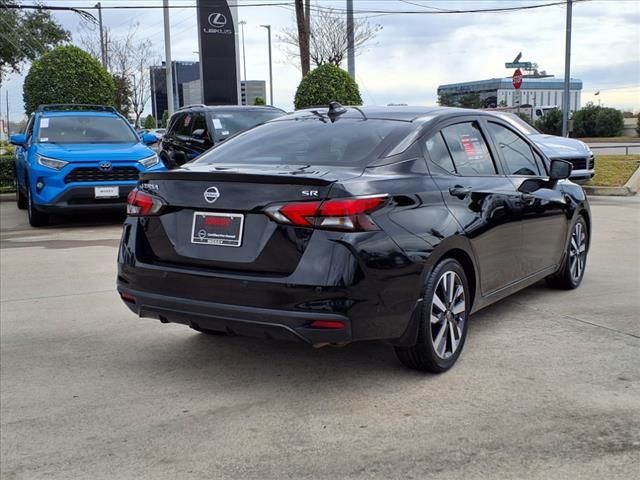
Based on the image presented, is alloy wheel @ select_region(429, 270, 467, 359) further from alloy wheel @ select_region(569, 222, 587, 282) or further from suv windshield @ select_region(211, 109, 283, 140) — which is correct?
suv windshield @ select_region(211, 109, 283, 140)

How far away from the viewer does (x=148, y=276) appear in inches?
157

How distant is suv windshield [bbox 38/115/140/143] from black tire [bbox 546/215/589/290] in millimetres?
7376

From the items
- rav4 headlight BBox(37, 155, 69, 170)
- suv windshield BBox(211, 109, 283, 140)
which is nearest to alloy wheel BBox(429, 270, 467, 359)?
rav4 headlight BBox(37, 155, 69, 170)

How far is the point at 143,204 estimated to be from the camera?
162 inches

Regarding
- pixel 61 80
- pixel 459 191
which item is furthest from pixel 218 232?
pixel 61 80

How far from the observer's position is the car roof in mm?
4598

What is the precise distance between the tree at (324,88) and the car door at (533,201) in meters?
13.2

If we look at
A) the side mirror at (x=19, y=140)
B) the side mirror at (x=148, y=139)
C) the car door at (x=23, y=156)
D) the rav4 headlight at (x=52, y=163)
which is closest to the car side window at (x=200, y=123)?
the side mirror at (x=148, y=139)

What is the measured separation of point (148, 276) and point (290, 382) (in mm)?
1008

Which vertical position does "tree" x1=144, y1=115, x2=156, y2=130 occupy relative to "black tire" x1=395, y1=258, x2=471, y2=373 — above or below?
above

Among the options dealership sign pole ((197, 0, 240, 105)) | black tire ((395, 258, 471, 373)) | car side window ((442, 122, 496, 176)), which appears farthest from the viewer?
dealership sign pole ((197, 0, 240, 105))

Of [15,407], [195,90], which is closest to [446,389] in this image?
[15,407]

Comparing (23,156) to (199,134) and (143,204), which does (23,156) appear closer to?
(199,134)

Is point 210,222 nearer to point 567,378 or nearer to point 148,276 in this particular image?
point 148,276
